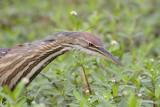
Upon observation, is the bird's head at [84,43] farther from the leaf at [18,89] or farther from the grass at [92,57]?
the leaf at [18,89]

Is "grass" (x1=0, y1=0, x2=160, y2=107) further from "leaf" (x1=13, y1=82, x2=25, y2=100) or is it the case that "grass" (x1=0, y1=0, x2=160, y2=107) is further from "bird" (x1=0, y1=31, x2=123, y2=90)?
"bird" (x1=0, y1=31, x2=123, y2=90)

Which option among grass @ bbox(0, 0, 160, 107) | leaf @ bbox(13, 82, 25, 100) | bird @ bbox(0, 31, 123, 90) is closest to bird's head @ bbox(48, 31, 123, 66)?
bird @ bbox(0, 31, 123, 90)

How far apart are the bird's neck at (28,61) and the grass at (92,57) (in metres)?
0.20

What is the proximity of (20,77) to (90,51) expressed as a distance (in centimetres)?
70

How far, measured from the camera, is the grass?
7.48 ft

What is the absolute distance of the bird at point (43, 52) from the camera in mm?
2342

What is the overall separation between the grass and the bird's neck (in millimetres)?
201

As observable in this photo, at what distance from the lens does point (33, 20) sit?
20.4 ft

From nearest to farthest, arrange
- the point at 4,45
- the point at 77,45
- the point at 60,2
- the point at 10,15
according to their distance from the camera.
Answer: the point at 77,45 < the point at 4,45 < the point at 10,15 < the point at 60,2

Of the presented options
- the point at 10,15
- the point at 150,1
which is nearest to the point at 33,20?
the point at 10,15

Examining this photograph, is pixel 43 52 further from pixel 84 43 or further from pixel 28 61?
pixel 84 43

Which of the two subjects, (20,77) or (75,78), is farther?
(75,78)

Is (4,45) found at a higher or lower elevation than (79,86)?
higher

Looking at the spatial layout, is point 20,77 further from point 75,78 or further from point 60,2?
point 60,2
